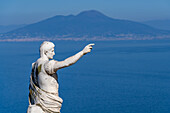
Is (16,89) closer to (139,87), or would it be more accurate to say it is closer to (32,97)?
(139,87)

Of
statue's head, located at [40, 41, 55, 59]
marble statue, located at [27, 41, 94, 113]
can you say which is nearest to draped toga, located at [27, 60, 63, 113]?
marble statue, located at [27, 41, 94, 113]

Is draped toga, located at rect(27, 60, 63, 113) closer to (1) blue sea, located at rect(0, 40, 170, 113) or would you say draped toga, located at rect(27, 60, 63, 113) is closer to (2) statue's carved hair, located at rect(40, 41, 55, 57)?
(2) statue's carved hair, located at rect(40, 41, 55, 57)

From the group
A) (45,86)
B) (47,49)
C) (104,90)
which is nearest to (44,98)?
(45,86)

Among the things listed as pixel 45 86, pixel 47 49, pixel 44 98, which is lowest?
pixel 44 98

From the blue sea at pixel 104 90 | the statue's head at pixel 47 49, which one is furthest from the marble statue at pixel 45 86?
the blue sea at pixel 104 90

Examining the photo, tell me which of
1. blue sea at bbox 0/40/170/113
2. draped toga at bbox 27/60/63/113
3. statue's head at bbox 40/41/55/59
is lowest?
blue sea at bbox 0/40/170/113

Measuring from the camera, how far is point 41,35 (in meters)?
189

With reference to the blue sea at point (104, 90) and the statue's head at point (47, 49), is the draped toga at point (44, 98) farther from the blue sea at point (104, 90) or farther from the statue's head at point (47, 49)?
the blue sea at point (104, 90)

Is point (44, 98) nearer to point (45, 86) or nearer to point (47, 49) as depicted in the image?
point (45, 86)

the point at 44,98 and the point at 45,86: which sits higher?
the point at 45,86

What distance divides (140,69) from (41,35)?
432 ft

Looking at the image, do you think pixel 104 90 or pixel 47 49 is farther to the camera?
pixel 104 90

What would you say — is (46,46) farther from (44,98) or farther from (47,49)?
(44,98)

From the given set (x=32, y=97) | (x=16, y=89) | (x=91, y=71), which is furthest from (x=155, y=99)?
(x=32, y=97)
